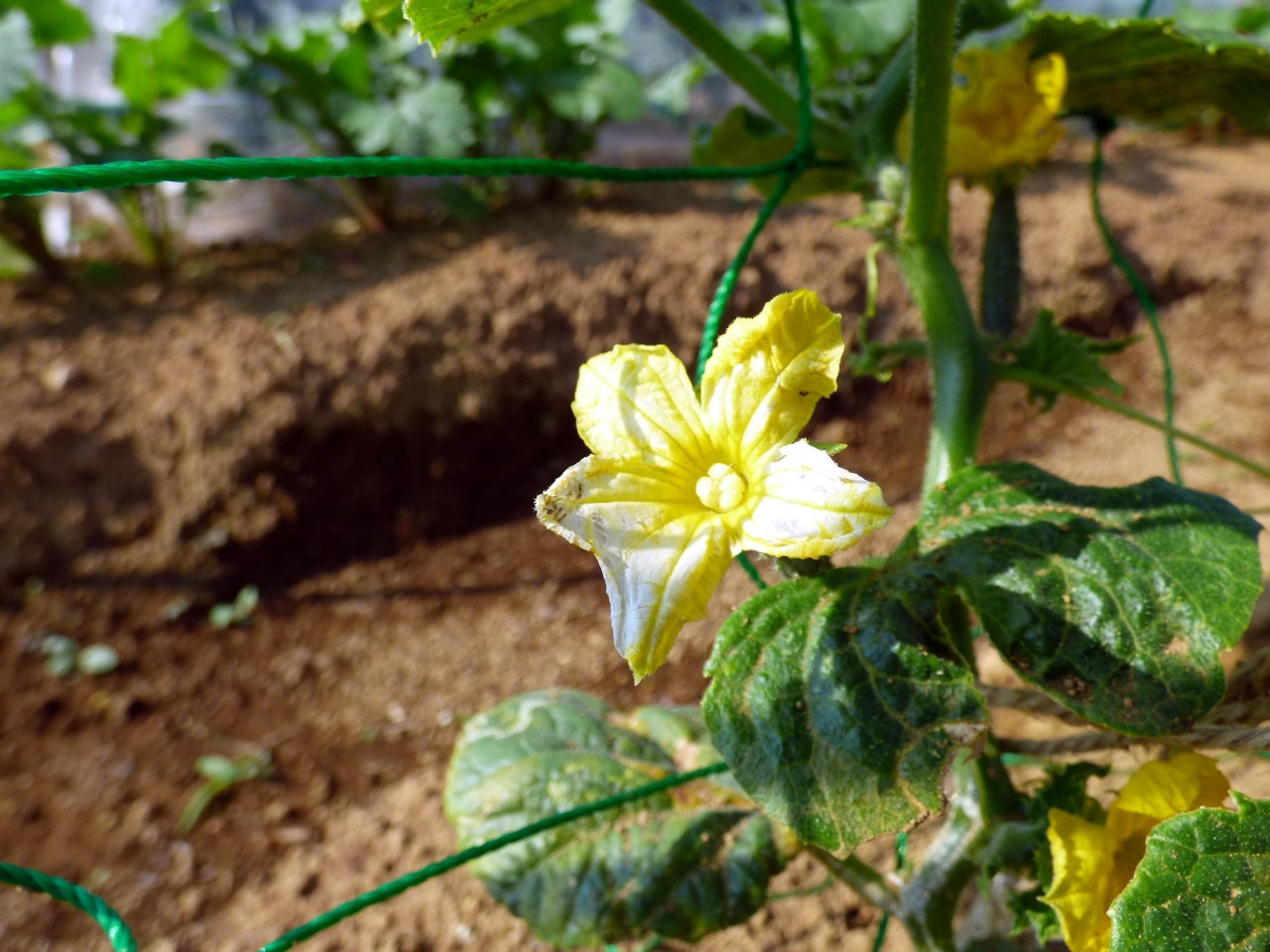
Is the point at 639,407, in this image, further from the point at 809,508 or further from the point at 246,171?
the point at 246,171

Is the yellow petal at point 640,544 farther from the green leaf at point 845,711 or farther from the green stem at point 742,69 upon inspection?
the green stem at point 742,69

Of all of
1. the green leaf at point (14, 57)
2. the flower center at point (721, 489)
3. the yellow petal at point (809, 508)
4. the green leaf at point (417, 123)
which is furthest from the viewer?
the green leaf at point (417, 123)

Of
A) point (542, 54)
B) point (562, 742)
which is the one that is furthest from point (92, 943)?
point (542, 54)

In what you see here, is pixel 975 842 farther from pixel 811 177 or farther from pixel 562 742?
pixel 811 177

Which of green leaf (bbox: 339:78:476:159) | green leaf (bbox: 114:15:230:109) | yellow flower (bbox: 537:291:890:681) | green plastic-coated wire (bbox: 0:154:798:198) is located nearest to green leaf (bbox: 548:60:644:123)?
green leaf (bbox: 339:78:476:159)

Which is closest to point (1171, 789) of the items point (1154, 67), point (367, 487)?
point (1154, 67)

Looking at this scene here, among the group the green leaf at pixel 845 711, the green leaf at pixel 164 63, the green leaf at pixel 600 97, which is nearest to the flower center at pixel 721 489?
the green leaf at pixel 845 711

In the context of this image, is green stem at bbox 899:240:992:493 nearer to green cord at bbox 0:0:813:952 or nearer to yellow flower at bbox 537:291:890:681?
green cord at bbox 0:0:813:952
